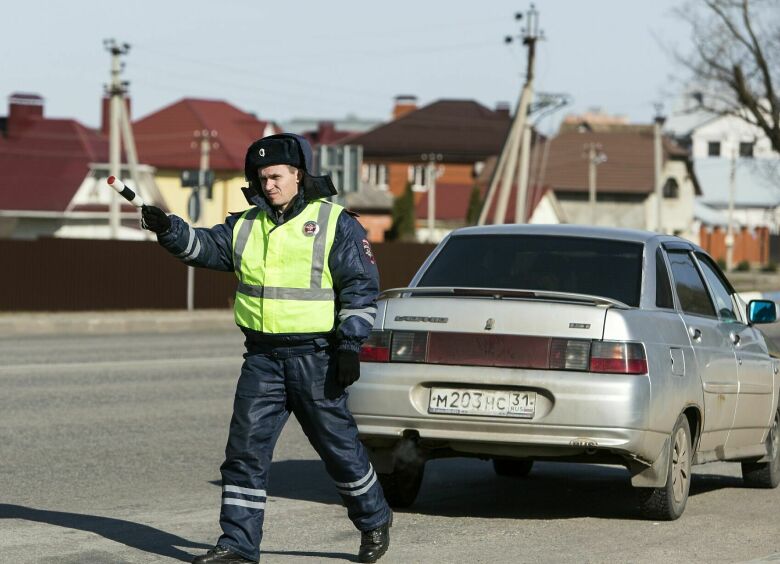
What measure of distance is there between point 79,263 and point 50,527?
1000 inches

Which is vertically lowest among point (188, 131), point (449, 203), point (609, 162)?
point (449, 203)

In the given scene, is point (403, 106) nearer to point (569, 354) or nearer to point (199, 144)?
point (199, 144)

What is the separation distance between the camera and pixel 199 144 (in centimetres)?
8688

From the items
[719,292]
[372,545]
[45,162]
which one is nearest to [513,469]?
[719,292]

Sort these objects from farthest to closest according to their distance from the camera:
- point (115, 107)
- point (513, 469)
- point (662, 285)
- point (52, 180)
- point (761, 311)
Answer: point (52, 180)
point (115, 107)
point (513, 469)
point (761, 311)
point (662, 285)

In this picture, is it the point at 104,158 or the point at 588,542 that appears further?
the point at 104,158

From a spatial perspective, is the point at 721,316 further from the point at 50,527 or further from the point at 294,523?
the point at 50,527

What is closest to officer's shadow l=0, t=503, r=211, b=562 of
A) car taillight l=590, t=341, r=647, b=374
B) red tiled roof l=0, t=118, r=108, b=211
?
car taillight l=590, t=341, r=647, b=374

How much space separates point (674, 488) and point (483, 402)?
114cm

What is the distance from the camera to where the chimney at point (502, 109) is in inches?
4656

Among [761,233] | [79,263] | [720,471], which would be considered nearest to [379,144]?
[761,233]

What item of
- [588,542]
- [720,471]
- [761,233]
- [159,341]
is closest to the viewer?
[588,542]

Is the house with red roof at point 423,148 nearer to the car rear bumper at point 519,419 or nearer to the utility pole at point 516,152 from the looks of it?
the utility pole at point 516,152

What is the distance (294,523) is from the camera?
26.0ft
